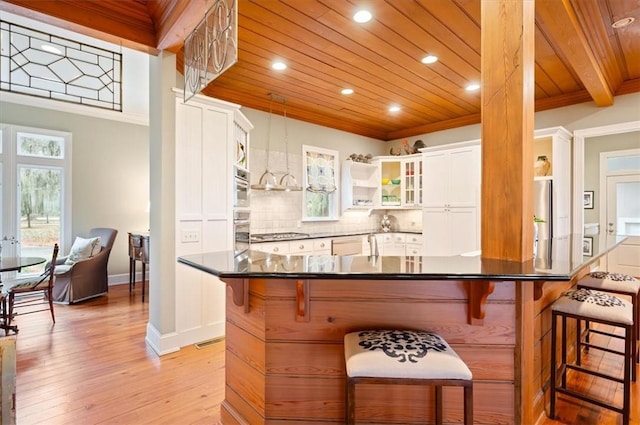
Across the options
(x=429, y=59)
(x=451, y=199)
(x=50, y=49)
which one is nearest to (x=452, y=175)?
(x=451, y=199)

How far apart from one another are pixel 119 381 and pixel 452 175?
4.77 meters

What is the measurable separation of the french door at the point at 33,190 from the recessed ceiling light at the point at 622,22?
22.2 feet

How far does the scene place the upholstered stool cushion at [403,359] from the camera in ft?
3.99

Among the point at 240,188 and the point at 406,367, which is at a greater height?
the point at 240,188

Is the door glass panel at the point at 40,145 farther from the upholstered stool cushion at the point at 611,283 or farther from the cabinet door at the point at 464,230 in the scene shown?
the upholstered stool cushion at the point at 611,283

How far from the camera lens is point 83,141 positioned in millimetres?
5164

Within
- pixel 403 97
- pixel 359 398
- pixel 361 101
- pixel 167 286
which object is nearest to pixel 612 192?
pixel 403 97

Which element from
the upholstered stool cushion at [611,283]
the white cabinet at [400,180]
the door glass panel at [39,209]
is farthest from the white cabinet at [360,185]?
the door glass panel at [39,209]

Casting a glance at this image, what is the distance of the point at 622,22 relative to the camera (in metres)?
2.78

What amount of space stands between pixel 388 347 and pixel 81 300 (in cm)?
470

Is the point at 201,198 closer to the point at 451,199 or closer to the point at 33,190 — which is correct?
the point at 33,190

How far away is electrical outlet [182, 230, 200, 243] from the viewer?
119 inches

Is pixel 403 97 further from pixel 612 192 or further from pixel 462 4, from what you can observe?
pixel 612 192

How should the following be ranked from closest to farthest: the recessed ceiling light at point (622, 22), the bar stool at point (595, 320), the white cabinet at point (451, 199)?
the bar stool at point (595, 320) < the recessed ceiling light at point (622, 22) < the white cabinet at point (451, 199)
